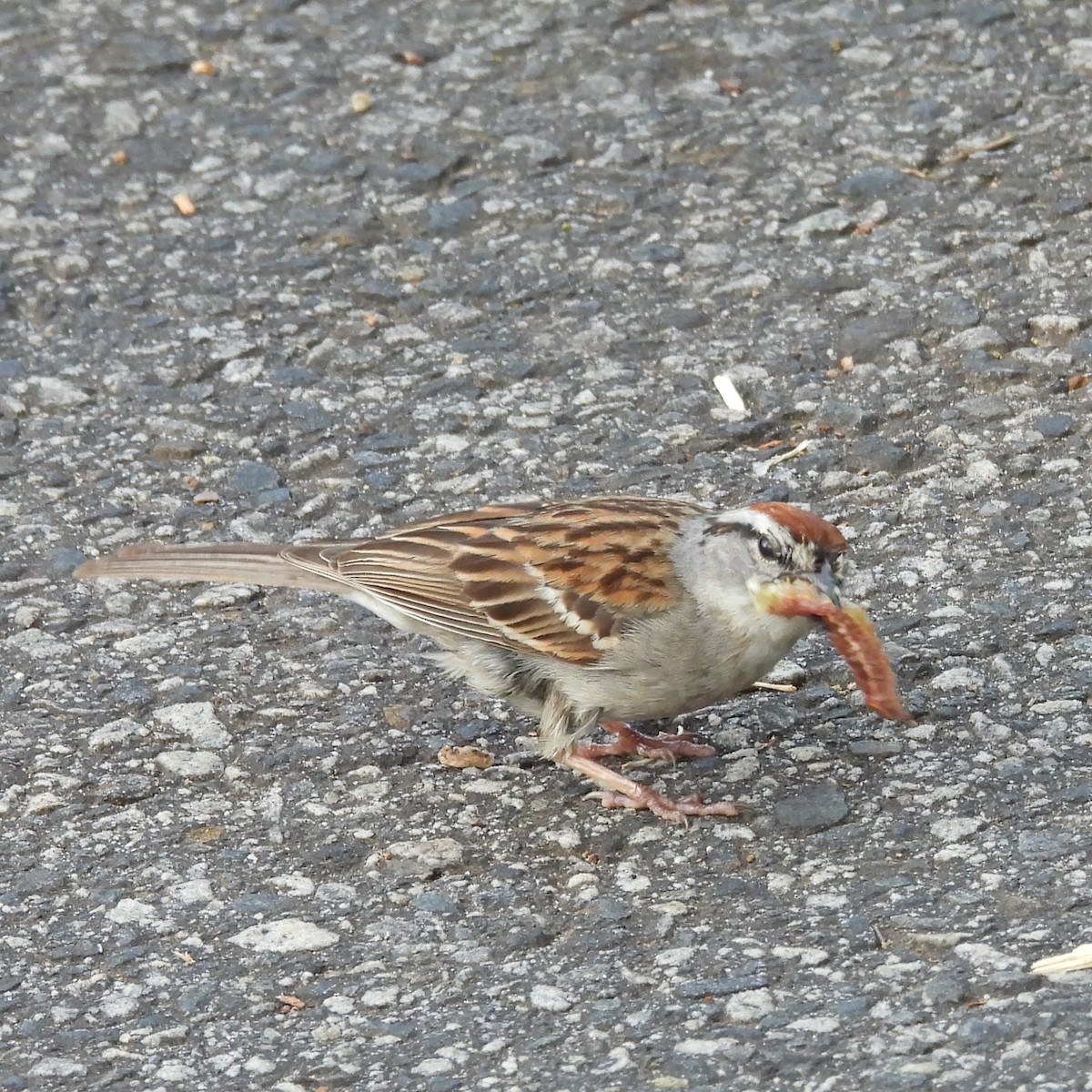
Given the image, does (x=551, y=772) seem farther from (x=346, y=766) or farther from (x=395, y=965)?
(x=395, y=965)

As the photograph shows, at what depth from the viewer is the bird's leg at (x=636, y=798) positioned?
4.66 metres

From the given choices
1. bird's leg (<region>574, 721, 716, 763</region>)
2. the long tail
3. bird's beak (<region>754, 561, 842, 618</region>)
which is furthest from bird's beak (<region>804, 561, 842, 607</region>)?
the long tail

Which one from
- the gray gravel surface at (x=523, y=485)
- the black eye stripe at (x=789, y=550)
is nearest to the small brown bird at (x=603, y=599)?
the black eye stripe at (x=789, y=550)

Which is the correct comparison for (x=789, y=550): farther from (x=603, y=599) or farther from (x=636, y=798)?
(x=636, y=798)

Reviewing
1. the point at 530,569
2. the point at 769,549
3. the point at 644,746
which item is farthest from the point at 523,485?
the point at 769,549

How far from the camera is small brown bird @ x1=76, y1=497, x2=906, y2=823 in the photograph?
15.2 feet

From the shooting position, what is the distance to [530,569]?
4895 millimetres

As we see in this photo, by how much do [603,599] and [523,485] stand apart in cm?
138

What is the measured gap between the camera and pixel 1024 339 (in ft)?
20.8

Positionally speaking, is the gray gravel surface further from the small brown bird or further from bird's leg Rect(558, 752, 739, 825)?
the small brown bird

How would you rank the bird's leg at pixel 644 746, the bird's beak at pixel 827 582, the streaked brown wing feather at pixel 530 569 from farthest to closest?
the bird's leg at pixel 644 746 → the streaked brown wing feather at pixel 530 569 → the bird's beak at pixel 827 582

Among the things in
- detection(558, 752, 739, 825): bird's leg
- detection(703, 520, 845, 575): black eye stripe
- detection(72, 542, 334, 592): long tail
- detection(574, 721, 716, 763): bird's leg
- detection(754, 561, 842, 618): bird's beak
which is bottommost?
detection(558, 752, 739, 825): bird's leg

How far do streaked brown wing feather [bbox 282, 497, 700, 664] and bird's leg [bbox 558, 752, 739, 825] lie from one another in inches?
11.0

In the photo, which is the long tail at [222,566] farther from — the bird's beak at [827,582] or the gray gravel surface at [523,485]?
the bird's beak at [827,582]
